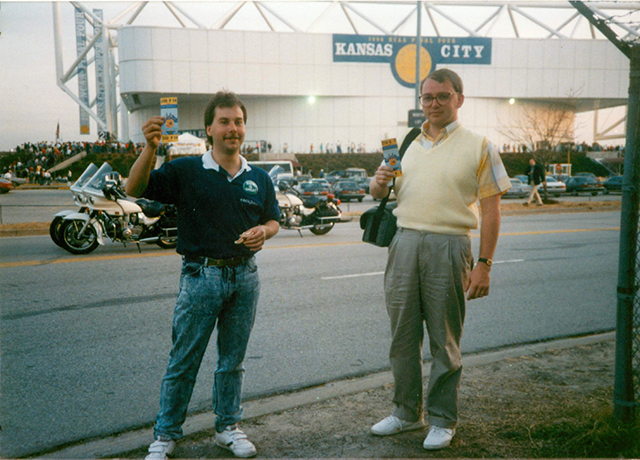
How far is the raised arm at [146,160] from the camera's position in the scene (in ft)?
9.52

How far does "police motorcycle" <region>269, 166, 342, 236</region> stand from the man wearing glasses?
9.81 m

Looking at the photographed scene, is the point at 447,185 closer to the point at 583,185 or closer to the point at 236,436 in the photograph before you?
the point at 236,436

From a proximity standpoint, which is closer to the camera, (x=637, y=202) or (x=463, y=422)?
(x=637, y=202)

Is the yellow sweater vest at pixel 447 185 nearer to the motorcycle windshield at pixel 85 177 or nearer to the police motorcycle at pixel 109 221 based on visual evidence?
the police motorcycle at pixel 109 221

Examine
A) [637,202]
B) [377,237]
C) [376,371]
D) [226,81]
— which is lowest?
[376,371]

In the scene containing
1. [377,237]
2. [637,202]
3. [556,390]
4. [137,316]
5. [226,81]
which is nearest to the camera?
[637,202]

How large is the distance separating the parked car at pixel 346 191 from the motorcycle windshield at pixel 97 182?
62.9ft

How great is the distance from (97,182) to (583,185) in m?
33.7

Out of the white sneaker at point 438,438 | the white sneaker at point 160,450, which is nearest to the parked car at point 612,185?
the white sneaker at point 438,438

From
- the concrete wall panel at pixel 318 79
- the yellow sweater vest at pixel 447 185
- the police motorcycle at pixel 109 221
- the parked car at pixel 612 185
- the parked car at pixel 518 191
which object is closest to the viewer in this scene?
the yellow sweater vest at pixel 447 185

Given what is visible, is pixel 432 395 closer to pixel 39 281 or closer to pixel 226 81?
pixel 39 281

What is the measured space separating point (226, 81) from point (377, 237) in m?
56.5

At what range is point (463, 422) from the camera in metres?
3.61

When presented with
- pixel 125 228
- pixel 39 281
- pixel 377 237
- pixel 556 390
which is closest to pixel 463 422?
pixel 556 390
